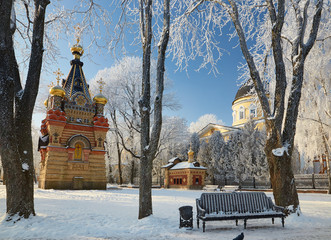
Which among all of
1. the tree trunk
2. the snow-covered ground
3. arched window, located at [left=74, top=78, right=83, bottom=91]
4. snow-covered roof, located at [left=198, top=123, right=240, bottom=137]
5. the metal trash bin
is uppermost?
arched window, located at [left=74, top=78, right=83, bottom=91]

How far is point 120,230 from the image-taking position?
6906mm

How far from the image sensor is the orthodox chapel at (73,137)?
22.4m

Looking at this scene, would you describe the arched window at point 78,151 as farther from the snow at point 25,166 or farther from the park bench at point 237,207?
the park bench at point 237,207

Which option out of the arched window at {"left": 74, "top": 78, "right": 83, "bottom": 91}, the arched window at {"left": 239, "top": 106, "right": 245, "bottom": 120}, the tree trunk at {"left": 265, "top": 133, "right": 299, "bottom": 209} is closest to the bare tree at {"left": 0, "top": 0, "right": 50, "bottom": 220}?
the tree trunk at {"left": 265, "top": 133, "right": 299, "bottom": 209}

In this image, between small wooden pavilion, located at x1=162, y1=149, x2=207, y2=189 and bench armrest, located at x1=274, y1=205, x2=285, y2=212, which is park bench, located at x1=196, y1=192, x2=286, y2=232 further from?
small wooden pavilion, located at x1=162, y1=149, x2=207, y2=189

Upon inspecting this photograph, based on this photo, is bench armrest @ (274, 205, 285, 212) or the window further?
the window

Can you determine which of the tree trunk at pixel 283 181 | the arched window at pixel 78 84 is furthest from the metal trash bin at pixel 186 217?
the arched window at pixel 78 84

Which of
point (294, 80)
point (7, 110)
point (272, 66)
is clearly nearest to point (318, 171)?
point (272, 66)

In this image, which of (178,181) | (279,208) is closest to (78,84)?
(178,181)

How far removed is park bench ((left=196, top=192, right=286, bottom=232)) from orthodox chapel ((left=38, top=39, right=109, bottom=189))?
1780cm

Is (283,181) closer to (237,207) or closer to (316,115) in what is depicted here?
(237,207)

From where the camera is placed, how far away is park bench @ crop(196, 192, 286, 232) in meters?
7.47

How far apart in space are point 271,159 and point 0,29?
31.7 feet

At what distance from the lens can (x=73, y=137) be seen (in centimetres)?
2336
